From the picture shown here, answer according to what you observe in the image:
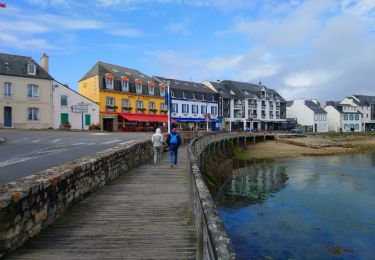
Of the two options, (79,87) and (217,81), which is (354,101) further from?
(79,87)

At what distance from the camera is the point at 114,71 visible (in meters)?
50.1

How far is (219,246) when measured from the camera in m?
2.60

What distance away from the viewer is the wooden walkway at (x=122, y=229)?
5.09 metres

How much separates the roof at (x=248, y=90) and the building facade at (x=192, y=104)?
7.26 meters

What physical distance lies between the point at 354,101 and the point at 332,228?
9072 centimetres

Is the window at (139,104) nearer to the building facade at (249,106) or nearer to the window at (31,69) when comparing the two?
the window at (31,69)

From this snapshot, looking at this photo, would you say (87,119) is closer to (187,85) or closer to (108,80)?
(108,80)

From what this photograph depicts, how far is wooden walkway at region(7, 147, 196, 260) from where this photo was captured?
16.7 ft

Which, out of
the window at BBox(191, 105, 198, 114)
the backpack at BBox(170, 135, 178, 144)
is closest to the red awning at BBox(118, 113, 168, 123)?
the window at BBox(191, 105, 198, 114)

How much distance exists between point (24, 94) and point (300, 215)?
3417 centimetres

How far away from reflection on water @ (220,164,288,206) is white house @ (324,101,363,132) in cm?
6636

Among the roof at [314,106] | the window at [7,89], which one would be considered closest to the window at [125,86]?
the window at [7,89]

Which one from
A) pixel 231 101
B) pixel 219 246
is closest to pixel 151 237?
pixel 219 246

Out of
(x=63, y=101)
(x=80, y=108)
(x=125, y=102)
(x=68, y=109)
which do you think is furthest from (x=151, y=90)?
(x=63, y=101)
